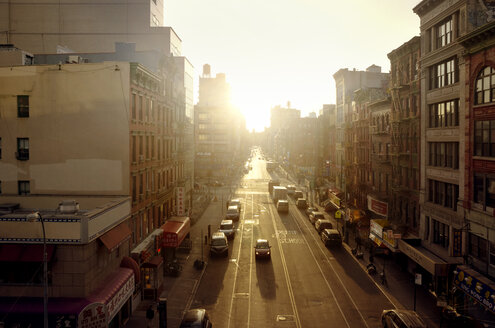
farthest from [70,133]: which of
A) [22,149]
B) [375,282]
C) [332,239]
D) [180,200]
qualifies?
[332,239]

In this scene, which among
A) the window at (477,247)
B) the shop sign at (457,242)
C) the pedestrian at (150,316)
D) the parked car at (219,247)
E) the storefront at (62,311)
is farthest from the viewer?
the parked car at (219,247)

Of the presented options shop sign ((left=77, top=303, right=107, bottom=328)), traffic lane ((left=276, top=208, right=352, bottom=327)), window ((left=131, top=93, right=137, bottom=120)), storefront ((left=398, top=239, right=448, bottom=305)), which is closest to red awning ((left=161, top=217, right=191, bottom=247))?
traffic lane ((left=276, top=208, right=352, bottom=327))

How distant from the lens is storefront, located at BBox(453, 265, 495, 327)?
2081 cm

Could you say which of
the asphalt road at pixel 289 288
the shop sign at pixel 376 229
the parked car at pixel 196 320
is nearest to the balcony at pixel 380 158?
the shop sign at pixel 376 229

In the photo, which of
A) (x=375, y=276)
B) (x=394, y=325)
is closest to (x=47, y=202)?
(x=394, y=325)

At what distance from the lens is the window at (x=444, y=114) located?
27.8 m

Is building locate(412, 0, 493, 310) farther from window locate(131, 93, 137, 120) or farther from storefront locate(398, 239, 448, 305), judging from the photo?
window locate(131, 93, 137, 120)

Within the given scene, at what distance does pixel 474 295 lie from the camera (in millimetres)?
21984

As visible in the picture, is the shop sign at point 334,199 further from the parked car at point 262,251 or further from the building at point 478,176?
the building at point 478,176

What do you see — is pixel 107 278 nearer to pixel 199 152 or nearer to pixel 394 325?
pixel 394 325

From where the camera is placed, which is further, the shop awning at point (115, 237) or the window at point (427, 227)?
the window at point (427, 227)

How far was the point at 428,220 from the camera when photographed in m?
31.8

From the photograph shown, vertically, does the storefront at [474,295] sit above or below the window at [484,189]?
below

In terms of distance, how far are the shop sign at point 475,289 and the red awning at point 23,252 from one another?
22649 mm
